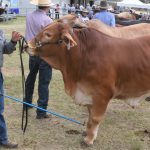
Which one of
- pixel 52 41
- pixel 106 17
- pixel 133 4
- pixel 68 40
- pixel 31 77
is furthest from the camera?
pixel 133 4

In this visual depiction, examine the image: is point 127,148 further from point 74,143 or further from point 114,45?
point 114,45

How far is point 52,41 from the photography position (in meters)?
5.26

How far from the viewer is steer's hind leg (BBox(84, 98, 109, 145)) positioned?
17.6ft

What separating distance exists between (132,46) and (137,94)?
2.19 feet

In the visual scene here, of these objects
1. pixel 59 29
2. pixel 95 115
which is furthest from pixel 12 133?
pixel 59 29

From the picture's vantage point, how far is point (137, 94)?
18.6 feet

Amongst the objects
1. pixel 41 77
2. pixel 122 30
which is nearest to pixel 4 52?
pixel 41 77

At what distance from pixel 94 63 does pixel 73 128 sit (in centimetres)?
144

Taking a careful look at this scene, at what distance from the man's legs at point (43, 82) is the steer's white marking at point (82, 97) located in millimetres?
1135

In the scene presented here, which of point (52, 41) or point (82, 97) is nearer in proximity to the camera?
point (52, 41)

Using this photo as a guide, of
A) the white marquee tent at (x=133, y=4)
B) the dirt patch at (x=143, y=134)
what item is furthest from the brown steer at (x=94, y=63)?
the white marquee tent at (x=133, y=4)

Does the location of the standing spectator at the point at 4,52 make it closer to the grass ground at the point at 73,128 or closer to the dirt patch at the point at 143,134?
the grass ground at the point at 73,128

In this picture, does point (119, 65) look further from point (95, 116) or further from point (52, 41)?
point (52, 41)

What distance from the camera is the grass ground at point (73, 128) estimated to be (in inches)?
223
